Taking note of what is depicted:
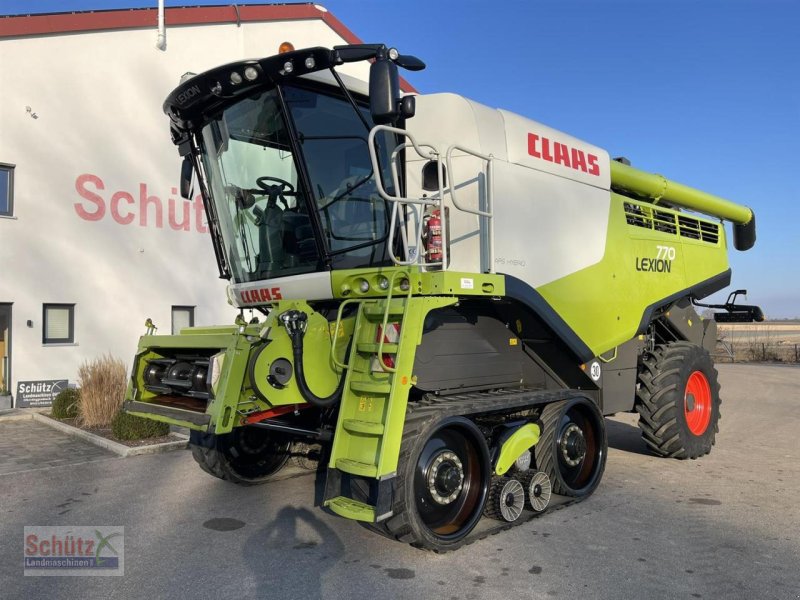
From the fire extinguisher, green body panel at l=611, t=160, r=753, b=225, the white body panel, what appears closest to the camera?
the fire extinguisher

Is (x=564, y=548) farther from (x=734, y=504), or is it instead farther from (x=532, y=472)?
(x=734, y=504)

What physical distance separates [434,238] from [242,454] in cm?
288

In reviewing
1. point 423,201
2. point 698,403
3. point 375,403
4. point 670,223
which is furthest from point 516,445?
point 670,223

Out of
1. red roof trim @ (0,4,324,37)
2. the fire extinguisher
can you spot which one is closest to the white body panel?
the fire extinguisher

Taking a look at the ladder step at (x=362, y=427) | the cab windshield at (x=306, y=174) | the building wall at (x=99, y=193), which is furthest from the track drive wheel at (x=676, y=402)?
the building wall at (x=99, y=193)

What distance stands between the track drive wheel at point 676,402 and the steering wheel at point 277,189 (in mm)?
4185

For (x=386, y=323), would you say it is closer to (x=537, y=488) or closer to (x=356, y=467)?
(x=356, y=467)

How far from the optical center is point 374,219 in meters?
5.01

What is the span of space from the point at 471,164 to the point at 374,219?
0.87m

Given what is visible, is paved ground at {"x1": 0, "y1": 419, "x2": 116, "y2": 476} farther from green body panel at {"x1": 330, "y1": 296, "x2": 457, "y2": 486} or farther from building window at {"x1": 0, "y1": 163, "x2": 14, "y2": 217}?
green body panel at {"x1": 330, "y1": 296, "x2": 457, "y2": 486}

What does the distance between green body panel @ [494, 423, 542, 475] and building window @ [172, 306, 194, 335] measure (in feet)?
32.4

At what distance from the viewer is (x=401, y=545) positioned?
4445 millimetres

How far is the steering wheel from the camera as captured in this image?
200 inches

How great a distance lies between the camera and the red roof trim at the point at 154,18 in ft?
36.8
